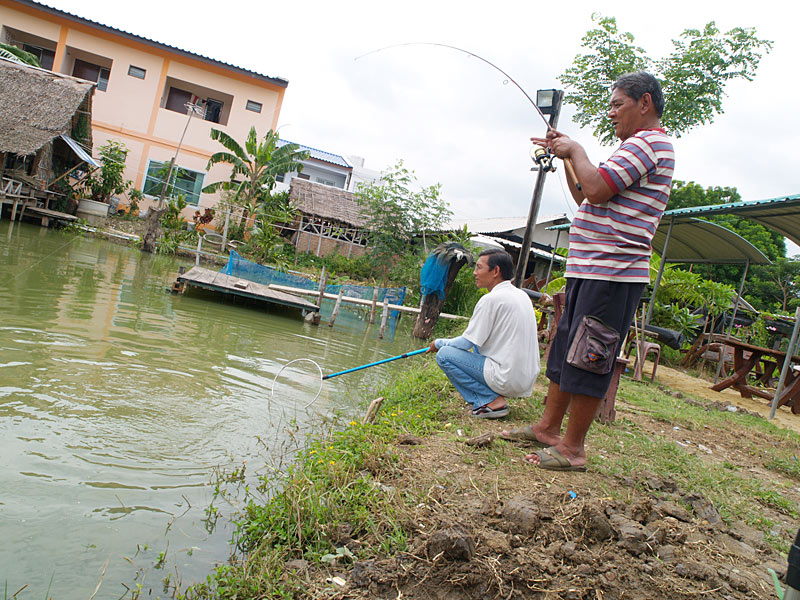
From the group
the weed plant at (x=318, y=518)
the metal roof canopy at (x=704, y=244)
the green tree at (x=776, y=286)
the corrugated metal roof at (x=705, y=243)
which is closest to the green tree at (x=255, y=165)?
the corrugated metal roof at (x=705, y=243)

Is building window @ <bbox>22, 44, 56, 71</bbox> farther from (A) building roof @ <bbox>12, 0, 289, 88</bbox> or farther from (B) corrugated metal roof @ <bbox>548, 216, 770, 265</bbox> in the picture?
(B) corrugated metal roof @ <bbox>548, 216, 770, 265</bbox>

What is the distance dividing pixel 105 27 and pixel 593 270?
23700 mm

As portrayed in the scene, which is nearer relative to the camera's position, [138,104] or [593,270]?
[593,270]

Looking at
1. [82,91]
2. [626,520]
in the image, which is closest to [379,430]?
[626,520]

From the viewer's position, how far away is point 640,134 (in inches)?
107

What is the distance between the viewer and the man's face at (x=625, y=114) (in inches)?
110

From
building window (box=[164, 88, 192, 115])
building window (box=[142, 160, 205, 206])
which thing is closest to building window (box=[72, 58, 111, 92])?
building window (box=[164, 88, 192, 115])

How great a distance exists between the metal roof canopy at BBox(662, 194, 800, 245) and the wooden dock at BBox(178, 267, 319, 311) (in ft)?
23.1

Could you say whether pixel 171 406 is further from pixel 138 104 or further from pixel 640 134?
pixel 138 104

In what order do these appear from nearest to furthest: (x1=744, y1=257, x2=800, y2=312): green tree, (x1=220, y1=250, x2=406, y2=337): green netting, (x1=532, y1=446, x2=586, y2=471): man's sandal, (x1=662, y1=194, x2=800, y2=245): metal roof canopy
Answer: (x1=532, y1=446, x2=586, y2=471): man's sandal, (x1=662, y1=194, x2=800, y2=245): metal roof canopy, (x1=220, y1=250, x2=406, y2=337): green netting, (x1=744, y1=257, x2=800, y2=312): green tree

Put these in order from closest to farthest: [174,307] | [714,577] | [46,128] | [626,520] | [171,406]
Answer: [714,577], [626,520], [171,406], [174,307], [46,128]

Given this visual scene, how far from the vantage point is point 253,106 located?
22969 mm

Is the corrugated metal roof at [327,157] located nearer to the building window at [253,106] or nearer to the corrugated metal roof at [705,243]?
the building window at [253,106]

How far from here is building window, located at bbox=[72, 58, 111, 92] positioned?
22341 mm
